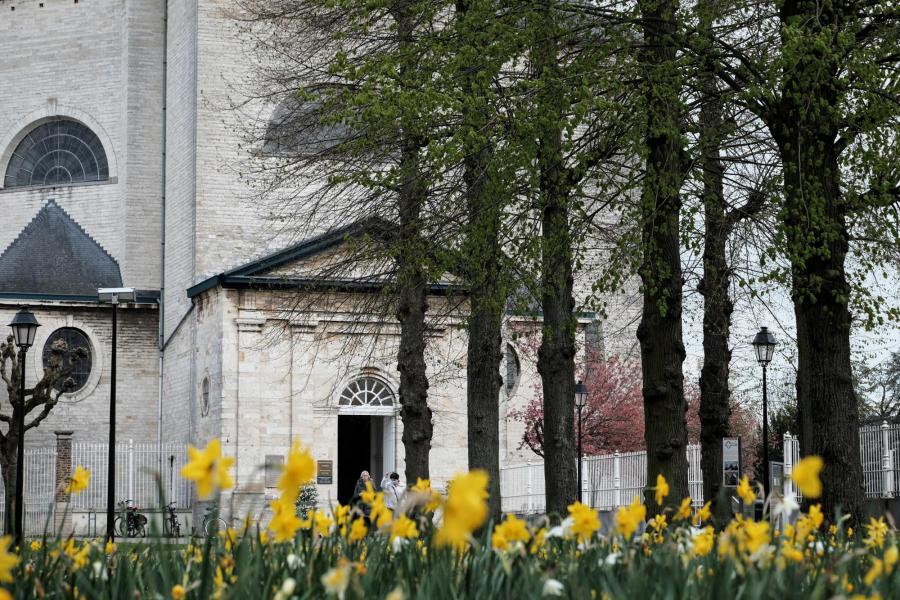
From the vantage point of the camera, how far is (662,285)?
14.1 meters

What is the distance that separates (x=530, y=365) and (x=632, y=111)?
25.4m

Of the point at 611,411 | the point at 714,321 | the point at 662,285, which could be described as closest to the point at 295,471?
the point at 662,285

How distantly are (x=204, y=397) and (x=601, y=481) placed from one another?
1081 cm

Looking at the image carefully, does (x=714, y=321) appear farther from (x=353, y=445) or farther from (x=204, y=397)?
(x=353, y=445)

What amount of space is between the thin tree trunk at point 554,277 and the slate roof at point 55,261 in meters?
24.1

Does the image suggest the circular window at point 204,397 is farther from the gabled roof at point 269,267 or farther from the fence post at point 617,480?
the fence post at point 617,480

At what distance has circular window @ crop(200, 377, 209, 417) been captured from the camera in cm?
3412

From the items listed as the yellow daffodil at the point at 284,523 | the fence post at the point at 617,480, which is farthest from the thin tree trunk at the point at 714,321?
the yellow daffodil at the point at 284,523

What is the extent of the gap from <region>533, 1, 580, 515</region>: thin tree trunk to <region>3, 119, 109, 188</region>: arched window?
26.9 metres

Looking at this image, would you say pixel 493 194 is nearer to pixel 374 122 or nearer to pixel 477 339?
pixel 374 122

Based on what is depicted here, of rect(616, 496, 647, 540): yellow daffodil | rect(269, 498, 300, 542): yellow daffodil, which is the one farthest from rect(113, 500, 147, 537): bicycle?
rect(269, 498, 300, 542): yellow daffodil

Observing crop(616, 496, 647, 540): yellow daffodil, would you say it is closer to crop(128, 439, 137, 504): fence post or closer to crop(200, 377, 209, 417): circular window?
crop(200, 377, 209, 417): circular window

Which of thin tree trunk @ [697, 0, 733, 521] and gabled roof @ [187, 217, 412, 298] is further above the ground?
gabled roof @ [187, 217, 412, 298]

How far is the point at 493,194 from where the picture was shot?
553 inches
